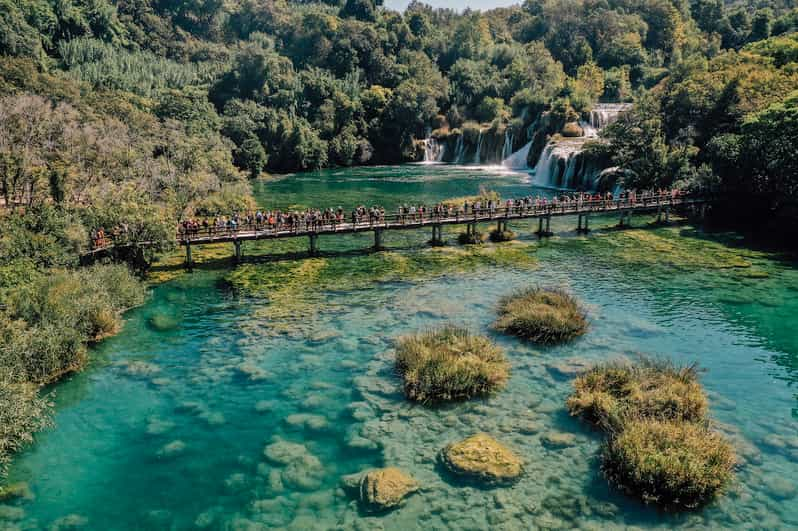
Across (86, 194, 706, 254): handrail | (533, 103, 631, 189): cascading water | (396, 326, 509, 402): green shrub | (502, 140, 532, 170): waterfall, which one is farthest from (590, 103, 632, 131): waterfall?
(396, 326, 509, 402): green shrub

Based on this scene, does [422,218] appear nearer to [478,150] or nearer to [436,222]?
[436,222]

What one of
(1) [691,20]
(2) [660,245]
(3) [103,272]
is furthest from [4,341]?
(1) [691,20]

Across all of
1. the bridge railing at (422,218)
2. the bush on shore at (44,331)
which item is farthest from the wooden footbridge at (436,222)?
the bush on shore at (44,331)

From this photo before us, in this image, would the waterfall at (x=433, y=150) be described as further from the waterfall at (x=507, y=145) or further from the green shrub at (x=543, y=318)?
the green shrub at (x=543, y=318)

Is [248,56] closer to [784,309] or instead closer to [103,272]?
[103,272]

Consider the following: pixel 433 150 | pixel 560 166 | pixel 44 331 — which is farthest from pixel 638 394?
pixel 433 150

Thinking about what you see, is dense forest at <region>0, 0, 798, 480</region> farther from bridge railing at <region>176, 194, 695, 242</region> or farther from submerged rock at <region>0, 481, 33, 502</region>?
bridge railing at <region>176, 194, 695, 242</region>

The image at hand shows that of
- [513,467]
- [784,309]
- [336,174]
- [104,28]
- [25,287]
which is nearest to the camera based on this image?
[513,467]
